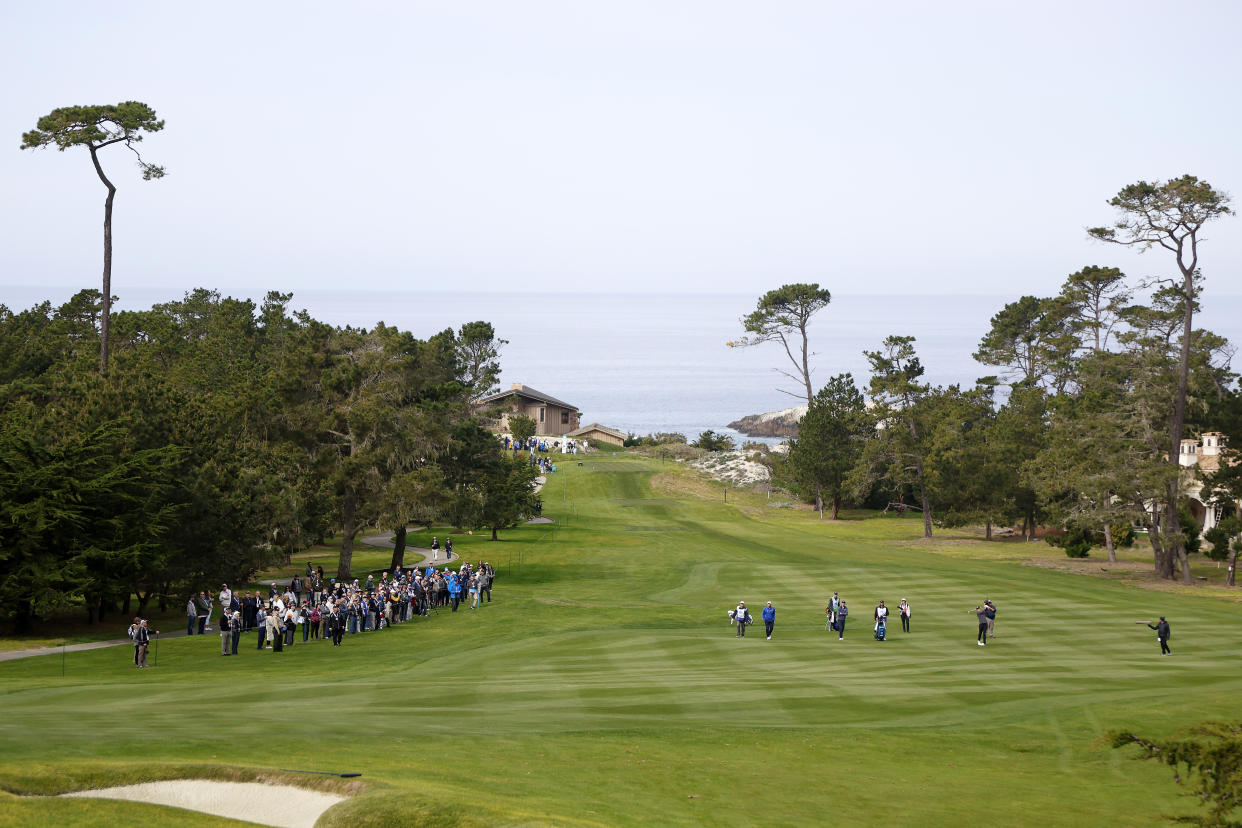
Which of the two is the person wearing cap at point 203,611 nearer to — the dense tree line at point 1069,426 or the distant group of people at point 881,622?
the distant group of people at point 881,622

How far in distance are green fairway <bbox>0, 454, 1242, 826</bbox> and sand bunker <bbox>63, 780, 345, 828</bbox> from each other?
1.16 feet

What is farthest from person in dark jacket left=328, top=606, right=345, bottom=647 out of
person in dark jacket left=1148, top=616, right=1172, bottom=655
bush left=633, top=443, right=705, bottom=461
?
bush left=633, top=443, right=705, bottom=461

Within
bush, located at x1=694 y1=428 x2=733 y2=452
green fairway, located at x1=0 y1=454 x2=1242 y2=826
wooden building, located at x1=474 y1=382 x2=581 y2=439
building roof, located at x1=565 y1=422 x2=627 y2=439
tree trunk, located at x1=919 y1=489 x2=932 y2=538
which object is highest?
wooden building, located at x1=474 y1=382 x2=581 y2=439

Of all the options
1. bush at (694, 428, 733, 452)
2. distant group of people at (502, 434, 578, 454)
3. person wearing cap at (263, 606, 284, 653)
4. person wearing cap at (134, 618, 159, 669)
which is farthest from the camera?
bush at (694, 428, 733, 452)

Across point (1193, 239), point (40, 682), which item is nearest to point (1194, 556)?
point (1193, 239)

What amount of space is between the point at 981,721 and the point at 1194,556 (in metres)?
50.6

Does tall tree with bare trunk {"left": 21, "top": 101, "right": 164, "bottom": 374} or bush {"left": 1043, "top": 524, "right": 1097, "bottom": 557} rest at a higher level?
tall tree with bare trunk {"left": 21, "top": 101, "right": 164, "bottom": 374}

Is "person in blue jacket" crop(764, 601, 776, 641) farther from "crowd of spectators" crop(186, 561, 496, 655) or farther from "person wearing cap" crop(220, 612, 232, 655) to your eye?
"person wearing cap" crop(220, 612, 232, 655)

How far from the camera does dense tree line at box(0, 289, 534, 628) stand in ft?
119

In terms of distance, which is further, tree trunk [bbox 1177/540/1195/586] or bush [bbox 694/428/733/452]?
bush [bbox 694/428/733/452]

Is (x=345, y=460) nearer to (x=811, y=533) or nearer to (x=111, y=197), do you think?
(x=111, y=197)

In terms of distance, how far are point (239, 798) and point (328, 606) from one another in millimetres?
21246

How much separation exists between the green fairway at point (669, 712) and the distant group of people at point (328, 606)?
1122 millimetres

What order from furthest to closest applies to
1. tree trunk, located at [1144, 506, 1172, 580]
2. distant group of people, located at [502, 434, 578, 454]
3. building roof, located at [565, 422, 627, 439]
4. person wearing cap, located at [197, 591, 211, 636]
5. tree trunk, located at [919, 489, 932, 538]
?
building roof, located at [565, 422, 627, 439], distant group of people, located at [502, 434, 578, 454], tree trunk, located at [919, 489, 932, 538], tree trunk, located at [1144, 506, 1172, 580], person wearing cap, located at [197, 591, 211, 636]
